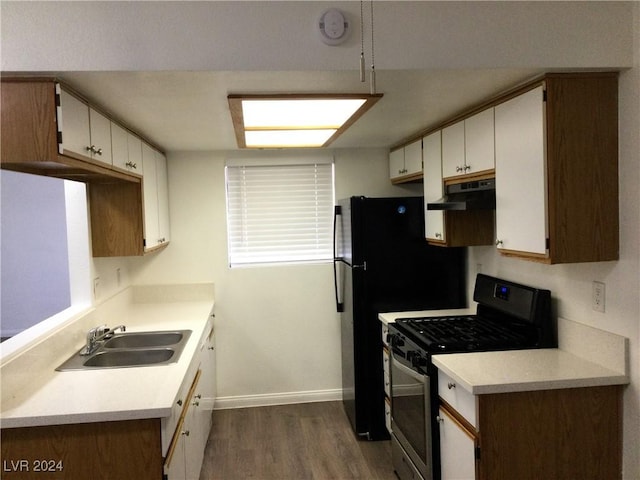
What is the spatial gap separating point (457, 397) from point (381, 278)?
1.32 metres

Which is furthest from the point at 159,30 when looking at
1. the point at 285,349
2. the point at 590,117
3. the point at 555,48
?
the point at 285,349

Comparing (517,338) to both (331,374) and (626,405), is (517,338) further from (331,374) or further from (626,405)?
(331,374)

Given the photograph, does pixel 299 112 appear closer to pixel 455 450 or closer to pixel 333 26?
pixel 333 26

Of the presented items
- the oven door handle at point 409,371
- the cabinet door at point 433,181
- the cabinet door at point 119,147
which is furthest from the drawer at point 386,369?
the cabinet door at point 119,147

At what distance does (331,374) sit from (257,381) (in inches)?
25.6

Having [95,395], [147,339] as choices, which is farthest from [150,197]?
[95,395]

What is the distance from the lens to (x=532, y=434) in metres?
2.07

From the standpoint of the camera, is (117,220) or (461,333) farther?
(117,220)

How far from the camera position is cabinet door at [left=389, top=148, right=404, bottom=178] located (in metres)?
3.83

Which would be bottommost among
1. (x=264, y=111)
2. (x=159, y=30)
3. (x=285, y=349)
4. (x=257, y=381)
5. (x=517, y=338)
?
(x=257, y=381)

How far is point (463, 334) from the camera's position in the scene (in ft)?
8.70

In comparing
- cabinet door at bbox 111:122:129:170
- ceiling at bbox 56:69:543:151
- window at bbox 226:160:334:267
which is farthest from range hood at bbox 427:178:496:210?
cabinet door at bbox 111:122:129:170

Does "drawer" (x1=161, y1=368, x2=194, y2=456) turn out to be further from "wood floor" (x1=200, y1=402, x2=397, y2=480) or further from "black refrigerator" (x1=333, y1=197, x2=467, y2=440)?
"black refrigerator" (x1=333, y1=197, x2=467, y2=440)

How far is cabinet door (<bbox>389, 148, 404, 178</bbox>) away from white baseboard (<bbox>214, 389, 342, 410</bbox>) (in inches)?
77.3
